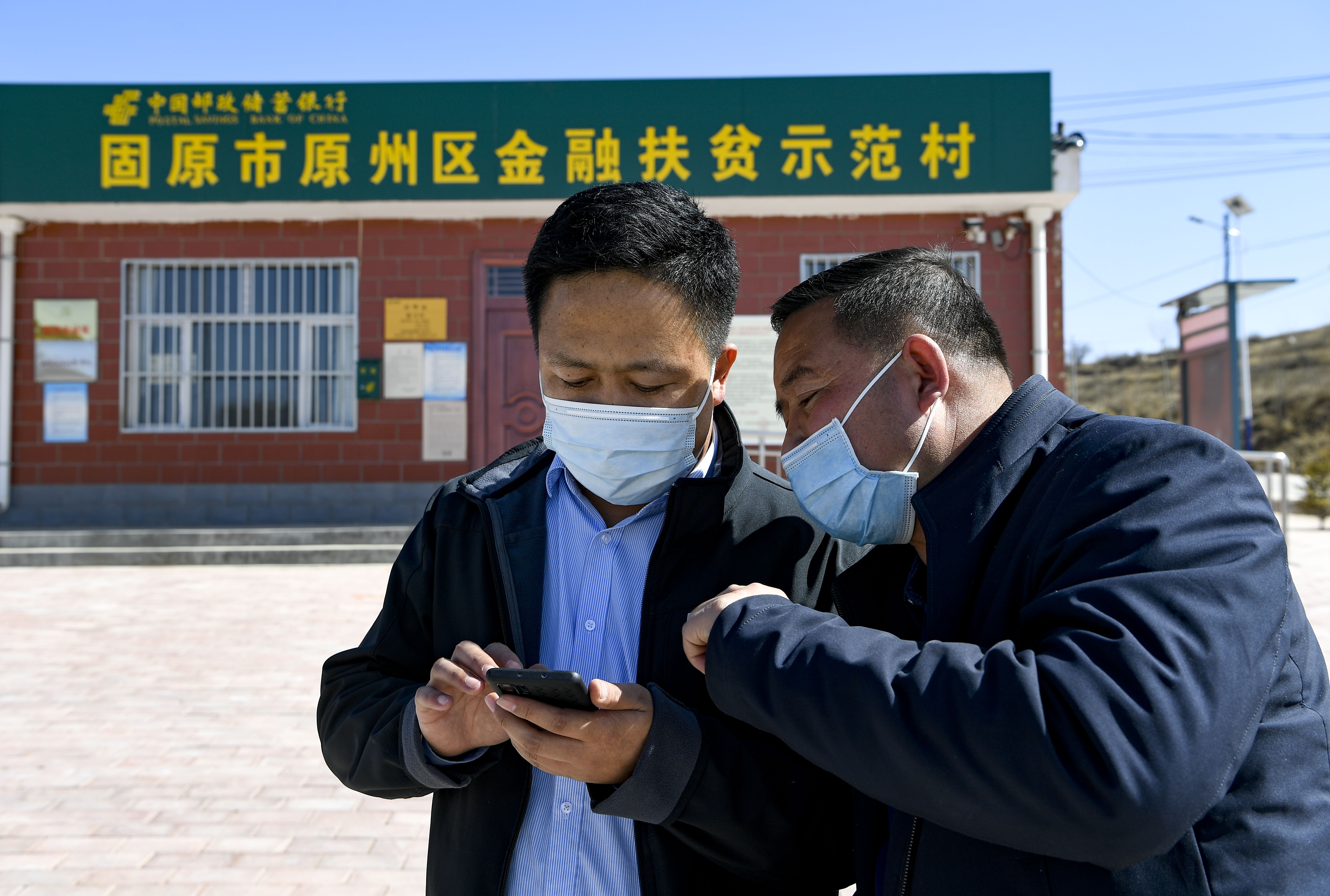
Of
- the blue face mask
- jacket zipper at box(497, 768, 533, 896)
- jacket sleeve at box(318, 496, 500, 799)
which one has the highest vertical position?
the blue face mask

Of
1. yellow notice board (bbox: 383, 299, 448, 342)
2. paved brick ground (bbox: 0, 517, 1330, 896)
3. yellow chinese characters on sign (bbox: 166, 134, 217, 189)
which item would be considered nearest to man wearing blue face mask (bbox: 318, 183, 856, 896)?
paved brick ground (bbox: 0, 517, 1330, 896)

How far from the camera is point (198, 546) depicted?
970 centimetres

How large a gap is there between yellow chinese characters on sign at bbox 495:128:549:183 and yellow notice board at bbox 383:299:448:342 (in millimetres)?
1572

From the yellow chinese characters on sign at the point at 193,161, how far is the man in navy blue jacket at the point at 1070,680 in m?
10.5

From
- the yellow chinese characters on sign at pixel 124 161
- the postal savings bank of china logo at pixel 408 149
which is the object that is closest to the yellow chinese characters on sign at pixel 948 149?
the postal savings bank of china logo at pixel 408 149

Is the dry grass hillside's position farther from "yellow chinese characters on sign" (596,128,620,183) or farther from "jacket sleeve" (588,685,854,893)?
"jacket sleeve" (588,685,854,893)

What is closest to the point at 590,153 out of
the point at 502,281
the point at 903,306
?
the point at 502,281

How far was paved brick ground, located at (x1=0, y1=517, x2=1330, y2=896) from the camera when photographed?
3141mm

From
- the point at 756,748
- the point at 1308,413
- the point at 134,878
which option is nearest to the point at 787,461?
the point at 756,748

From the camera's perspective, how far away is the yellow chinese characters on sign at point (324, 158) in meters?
10.1

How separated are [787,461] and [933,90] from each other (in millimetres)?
9443

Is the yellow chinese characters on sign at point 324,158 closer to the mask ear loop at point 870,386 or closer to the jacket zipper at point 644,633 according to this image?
the jacket zipper at point 644,633

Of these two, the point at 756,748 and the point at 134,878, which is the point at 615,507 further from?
the point at 134,878

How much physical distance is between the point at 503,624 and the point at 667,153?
9174mm
